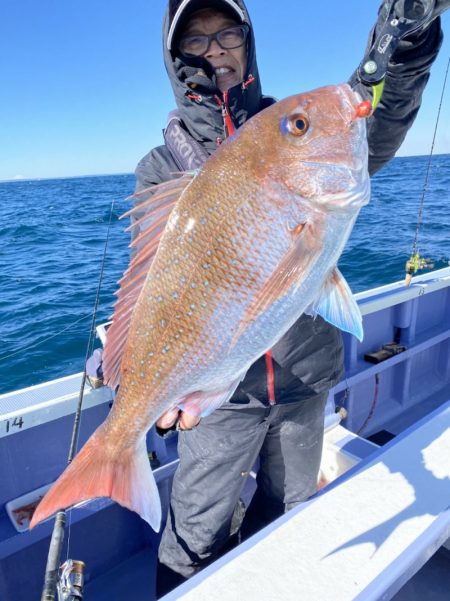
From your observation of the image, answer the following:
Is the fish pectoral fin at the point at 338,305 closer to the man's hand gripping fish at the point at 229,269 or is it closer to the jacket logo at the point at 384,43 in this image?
the man's hand gripping fish at the point at 229,269

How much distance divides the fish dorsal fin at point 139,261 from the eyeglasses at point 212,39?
76 cm

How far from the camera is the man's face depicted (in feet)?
6.57

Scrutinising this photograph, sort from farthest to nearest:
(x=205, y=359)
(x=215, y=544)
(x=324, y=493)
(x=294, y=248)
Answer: (x=215, y=544)
(x=324, y=493)
(x=205, y=359)
(x=294, y=248)

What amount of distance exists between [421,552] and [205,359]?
0.91 meters

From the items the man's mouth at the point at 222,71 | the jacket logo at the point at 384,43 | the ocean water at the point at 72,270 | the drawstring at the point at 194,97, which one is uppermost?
the man's mouth at the point at 222,71

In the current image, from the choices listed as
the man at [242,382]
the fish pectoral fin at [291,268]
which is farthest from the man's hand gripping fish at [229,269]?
the man at [242,382]

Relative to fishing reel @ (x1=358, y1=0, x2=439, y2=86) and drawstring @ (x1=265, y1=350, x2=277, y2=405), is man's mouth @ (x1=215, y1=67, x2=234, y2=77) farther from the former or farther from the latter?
drawstring @ (x1=265, y1=350, x2=277, y2=405)

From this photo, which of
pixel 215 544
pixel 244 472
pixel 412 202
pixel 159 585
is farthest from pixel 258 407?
pixel 412 202

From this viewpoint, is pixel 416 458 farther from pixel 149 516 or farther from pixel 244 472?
pixel 149 516

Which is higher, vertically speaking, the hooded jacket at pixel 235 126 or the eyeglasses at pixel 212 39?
the eyeglasses at pixel 212 39

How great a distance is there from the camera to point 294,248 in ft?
4.62

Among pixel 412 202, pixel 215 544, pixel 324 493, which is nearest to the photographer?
pixel 324 493

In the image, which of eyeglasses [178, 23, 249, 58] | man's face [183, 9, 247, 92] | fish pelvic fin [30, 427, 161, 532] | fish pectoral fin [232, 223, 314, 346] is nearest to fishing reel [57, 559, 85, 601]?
fish pelvic fin [30, 427, 161, 532]

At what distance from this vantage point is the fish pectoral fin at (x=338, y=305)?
5.17 feet
